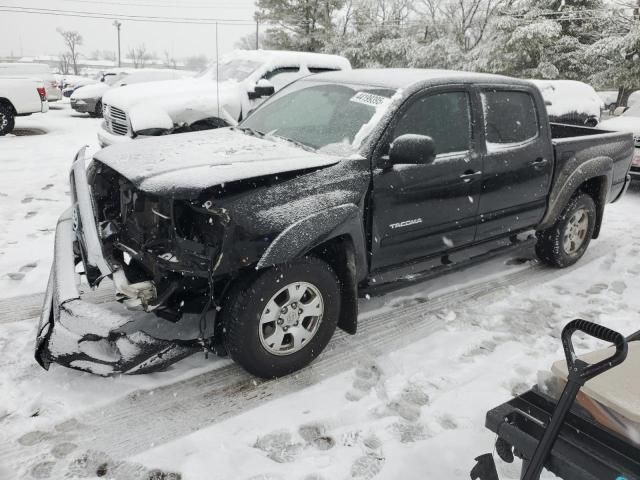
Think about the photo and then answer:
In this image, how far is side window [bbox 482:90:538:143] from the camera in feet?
13.6

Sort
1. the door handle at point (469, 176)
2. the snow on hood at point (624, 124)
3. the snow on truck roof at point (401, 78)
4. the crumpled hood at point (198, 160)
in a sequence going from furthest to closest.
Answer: the snow on hood at point (624, 124)
the door handle at point (469, 176)
the snow on truck roof at point (401, 78)
the crumpled hood at point (198, 160)

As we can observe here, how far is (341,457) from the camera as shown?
2.58 metres

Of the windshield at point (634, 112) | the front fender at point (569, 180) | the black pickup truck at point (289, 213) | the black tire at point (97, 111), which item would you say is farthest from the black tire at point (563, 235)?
the black tire at point (97, 111)

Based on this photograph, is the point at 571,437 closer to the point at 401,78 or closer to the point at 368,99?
the point at 368,99

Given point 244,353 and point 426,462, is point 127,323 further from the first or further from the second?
point 426,462

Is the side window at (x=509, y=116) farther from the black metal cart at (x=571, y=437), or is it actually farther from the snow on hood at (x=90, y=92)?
the snow on hood at (x=90, y=92)

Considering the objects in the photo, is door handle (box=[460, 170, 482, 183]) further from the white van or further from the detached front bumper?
the white van

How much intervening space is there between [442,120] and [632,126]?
690cm

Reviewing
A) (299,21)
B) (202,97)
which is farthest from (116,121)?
(299,21)

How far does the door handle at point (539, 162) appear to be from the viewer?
4.46 metres

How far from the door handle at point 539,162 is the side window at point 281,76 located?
5.53m

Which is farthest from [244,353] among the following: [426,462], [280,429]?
[426,462]

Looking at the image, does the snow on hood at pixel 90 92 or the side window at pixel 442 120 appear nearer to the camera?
the side window at pixel 442 120

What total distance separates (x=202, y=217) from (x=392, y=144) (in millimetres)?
1292
